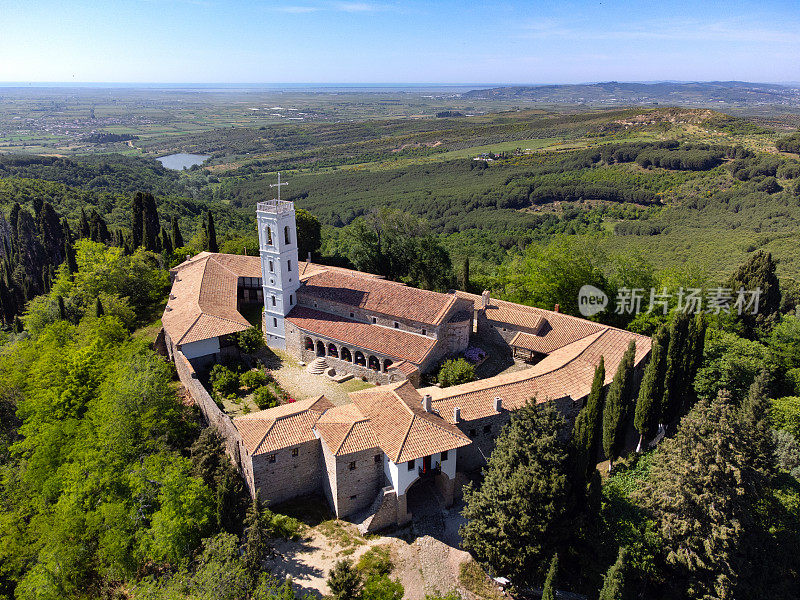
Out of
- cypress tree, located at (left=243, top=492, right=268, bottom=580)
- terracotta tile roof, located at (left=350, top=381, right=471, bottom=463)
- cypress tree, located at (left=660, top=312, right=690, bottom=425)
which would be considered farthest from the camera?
cypress tree, located at (left=660, top=312, right=690, bottom=425)

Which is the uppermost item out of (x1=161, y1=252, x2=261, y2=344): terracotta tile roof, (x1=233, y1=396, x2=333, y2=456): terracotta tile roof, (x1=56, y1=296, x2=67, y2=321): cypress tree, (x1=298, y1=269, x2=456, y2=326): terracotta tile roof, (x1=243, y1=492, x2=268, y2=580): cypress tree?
(x1=298, y1=269, x2=456, y2=326): terracotta tile roof

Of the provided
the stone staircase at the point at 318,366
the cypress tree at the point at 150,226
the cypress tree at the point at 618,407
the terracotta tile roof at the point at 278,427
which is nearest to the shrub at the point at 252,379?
the stone staircase at the point at 318,366

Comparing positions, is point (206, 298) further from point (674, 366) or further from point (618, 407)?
point (674, 366)

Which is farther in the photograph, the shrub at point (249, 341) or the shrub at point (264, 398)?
the shrub at point (249, 341)

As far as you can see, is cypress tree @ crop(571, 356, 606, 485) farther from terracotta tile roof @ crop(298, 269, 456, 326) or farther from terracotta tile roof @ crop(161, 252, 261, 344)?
terracotta tile roof @ crop(161, 252, 261, 344)

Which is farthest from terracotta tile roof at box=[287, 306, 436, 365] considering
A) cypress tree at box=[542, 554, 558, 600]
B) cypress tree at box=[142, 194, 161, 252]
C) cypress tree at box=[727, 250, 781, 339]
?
cypress tree at box=[142, 194, 161, 252]

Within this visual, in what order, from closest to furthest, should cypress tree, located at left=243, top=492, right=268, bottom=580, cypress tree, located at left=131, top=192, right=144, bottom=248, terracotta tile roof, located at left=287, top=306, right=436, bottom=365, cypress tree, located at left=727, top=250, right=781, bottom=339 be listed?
1. cypress tree, located at left=243, top=492, right=268, bottom=580
2. terracotta tile roof, located at left=287, top=306, right=436, bottom=365
3. cypress tree, located at left=727, top=250, right=781, bottom=339
4. cypress tree, located at left=131, top=192, right=144, bottom=248

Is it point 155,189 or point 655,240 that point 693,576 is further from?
point 155,189
